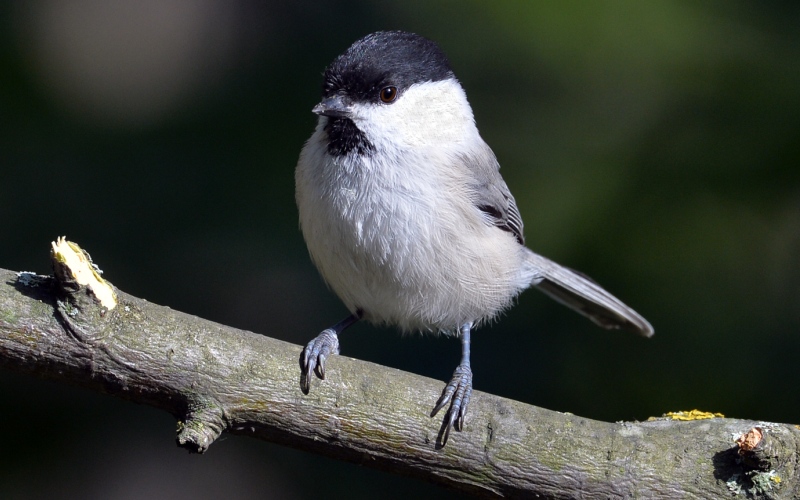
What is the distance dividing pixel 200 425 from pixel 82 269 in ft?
1.06

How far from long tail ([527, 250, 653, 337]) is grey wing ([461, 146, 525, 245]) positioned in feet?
0.43

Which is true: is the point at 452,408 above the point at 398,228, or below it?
below

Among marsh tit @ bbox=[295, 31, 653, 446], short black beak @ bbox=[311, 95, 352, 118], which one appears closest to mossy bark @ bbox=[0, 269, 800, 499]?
marsh tit @ bbox=[295, 31, 653, 446]

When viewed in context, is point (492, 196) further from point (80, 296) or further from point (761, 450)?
point (80, 296)

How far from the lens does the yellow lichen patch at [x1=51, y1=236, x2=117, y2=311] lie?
121 cm

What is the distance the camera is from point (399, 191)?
166cm

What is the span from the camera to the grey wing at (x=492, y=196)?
73.2 inches

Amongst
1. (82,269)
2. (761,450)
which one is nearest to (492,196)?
(761,450)

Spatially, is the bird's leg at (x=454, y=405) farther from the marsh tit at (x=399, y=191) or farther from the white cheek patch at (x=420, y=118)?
the white cheek patch at (x=420, y=118)

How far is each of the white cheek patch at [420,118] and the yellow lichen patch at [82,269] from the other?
65cm

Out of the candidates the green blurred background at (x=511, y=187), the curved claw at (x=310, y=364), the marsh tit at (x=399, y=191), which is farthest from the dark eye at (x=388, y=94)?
the green blurred background at (x=511, y=187)

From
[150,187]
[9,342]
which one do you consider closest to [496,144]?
[150,187]

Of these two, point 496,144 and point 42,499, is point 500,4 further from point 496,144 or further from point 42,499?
point 42,499

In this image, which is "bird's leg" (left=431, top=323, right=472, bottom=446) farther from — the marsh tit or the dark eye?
the dark eye
